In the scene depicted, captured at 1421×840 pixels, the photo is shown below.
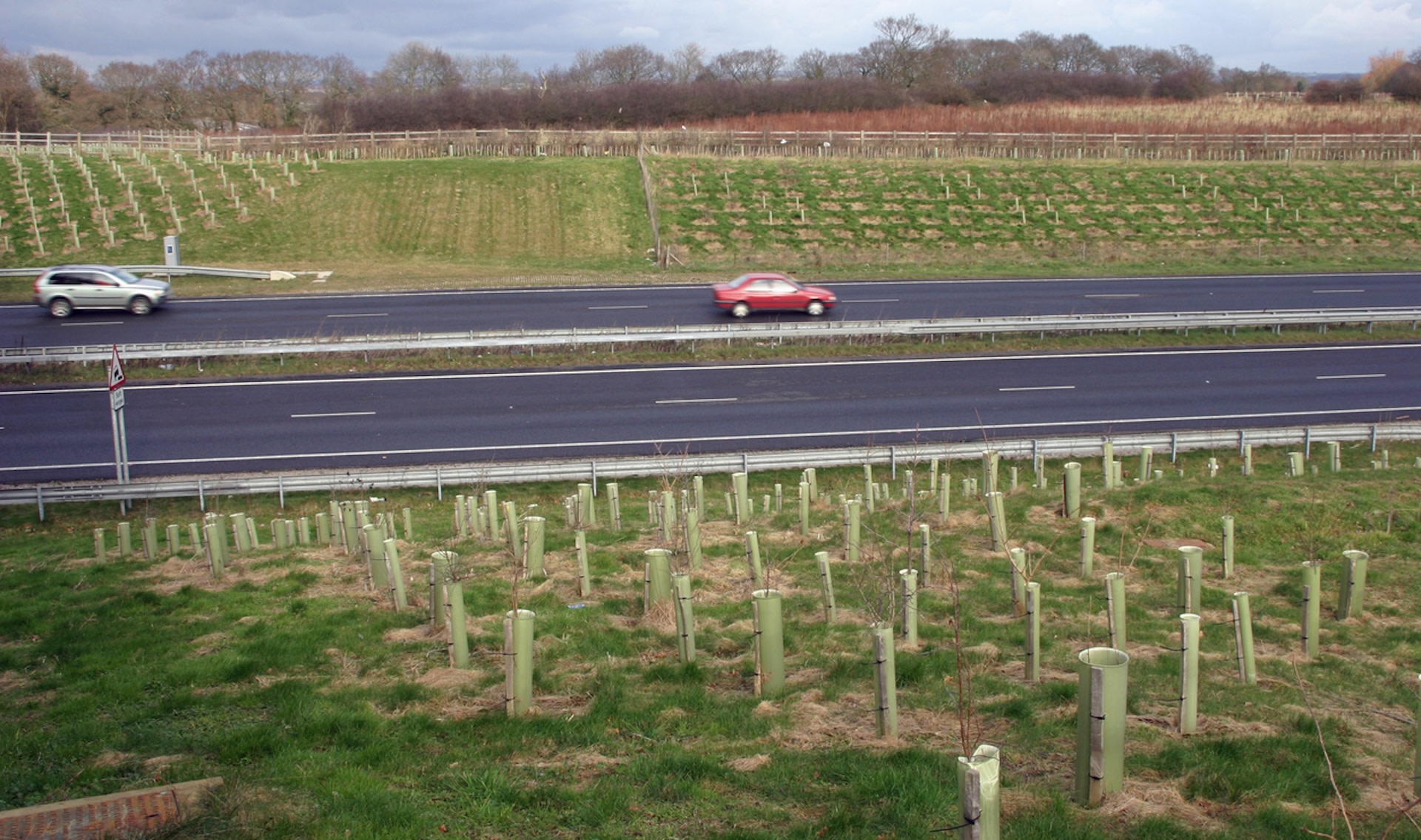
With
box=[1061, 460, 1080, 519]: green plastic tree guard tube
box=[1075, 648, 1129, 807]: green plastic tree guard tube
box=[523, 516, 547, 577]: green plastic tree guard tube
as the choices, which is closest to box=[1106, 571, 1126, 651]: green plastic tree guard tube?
box=[1075, 648, 1129, 807]: green plastic tree guard tube

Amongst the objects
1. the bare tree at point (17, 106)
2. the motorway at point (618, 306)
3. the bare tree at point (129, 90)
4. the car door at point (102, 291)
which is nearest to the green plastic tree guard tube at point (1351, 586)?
the motorway at point (618, 306)

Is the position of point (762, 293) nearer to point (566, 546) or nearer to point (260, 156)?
point (566, 546)

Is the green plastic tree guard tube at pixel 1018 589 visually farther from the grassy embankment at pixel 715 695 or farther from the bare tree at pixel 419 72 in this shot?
the bare tree at pixel 419 72

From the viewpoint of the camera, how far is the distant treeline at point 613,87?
68.9 m

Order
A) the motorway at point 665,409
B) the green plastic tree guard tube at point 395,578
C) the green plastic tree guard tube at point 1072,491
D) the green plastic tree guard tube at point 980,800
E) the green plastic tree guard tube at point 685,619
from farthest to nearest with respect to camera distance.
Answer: the motorway at point 665,409, the green plastic tree guard tube at point 1072,491, the green plastic tree guard tube at point 395,578, the green plastic tree guard tube at point 685,619, the green plastic tree guard tube at point 980,800

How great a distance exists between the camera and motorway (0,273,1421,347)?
1125 inches

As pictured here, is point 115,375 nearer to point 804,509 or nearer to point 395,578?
point 395,578

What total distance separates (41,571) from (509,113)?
60320 mm

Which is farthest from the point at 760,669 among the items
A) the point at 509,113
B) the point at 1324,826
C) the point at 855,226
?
the point at 509,113

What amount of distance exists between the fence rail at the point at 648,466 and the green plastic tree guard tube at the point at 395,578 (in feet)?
18.8

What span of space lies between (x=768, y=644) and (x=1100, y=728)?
2532mm

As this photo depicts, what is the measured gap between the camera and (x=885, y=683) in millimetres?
6555

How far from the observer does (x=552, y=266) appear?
40.2 metres

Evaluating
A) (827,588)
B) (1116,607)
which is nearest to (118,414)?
(827,588)
